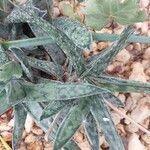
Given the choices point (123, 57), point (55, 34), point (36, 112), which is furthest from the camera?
point (123, 57)

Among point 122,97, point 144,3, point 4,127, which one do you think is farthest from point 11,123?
point 144,3

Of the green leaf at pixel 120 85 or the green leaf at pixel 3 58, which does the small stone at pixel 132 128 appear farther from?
the green leaf at pixel 3 58

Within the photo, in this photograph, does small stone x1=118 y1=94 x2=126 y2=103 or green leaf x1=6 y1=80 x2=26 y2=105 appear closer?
green leaf x1=6 y1=80 x2=26 y2=105

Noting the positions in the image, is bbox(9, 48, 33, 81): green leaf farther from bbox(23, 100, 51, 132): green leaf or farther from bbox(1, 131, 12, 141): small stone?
bbox(1, 131, 12, 141): small stone

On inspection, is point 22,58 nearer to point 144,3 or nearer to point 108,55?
point 108,55

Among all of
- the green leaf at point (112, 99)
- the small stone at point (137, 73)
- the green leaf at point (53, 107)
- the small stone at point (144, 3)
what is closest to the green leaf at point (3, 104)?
the green leaf at point (53, 107)

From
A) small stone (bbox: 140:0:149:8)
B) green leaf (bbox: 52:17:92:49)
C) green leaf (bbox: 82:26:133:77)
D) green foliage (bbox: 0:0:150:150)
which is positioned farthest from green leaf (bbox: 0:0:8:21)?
small stone (bbox: 140:0:149:8)
